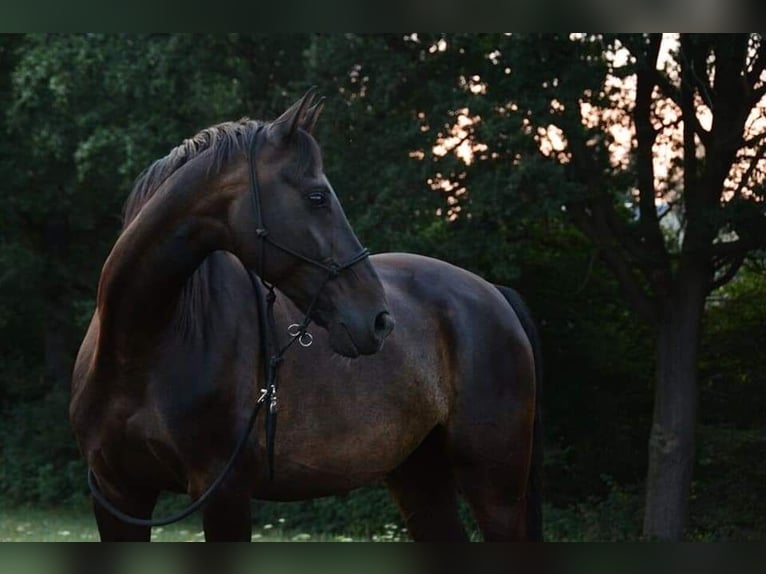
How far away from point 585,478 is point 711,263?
3249mm

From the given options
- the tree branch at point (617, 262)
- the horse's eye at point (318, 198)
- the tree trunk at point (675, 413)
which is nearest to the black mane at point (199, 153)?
the horse's eye at point (318, 198)

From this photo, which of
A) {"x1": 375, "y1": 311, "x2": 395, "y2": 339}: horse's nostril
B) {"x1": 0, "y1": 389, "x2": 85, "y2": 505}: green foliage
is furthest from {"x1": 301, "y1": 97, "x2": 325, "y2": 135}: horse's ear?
{"x1": 0, "y1": 389, "x2": 85, "y2": 505}: green foliage

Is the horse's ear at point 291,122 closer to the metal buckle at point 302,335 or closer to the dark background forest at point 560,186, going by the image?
the metal buckle at point 302,335

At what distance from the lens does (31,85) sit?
48.4 feet

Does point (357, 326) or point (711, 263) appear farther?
point (711, 263)

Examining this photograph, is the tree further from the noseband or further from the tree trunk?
the noseband

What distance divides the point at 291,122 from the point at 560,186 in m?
8.40

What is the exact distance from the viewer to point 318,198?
4.04 metres

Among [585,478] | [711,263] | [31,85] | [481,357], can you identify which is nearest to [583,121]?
[711,263]

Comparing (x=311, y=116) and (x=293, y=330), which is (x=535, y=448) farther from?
(x=311, y=116)

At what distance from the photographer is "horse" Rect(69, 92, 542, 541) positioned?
406cm

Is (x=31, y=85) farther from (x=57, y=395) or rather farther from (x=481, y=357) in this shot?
(x=481, y=357)

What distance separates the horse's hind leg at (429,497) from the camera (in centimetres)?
562

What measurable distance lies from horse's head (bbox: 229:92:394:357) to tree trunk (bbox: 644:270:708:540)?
1031cm
